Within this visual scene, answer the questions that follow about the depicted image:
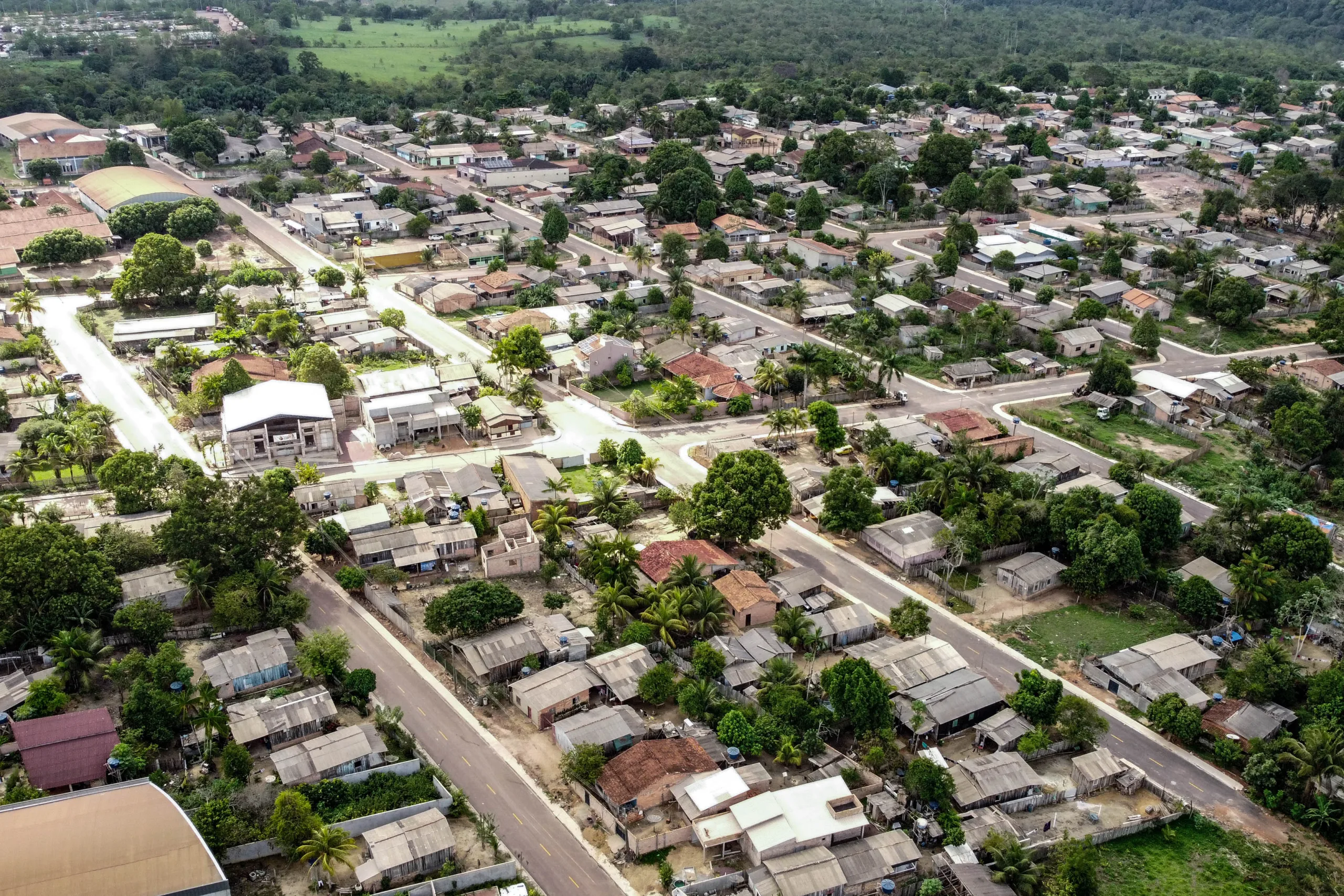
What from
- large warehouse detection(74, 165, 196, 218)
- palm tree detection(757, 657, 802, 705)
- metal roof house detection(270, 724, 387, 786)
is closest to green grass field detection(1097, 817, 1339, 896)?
palm tree detection(757, 657, 802, 705)

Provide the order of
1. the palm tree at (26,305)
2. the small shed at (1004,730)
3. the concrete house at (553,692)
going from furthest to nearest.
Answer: the palm tree at (26,305) → the concrete house at (553,692) → the small shed at (1004,730)

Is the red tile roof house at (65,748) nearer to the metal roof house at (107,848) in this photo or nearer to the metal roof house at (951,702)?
the metal roof house at (107,848)

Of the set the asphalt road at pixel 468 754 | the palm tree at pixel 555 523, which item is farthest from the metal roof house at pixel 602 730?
the palm tree at pixel 555 523

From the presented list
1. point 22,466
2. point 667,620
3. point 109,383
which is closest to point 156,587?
point 22,466

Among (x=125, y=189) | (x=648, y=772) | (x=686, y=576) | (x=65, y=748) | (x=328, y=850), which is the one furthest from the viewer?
(x=125, y=189)

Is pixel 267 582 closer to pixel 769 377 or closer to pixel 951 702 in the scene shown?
pixel 951 702

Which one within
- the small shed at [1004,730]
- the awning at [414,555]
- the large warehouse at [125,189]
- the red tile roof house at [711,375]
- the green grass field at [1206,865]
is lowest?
the green grass field at [1206,865]

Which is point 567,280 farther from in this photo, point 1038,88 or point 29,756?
point 1038,88
